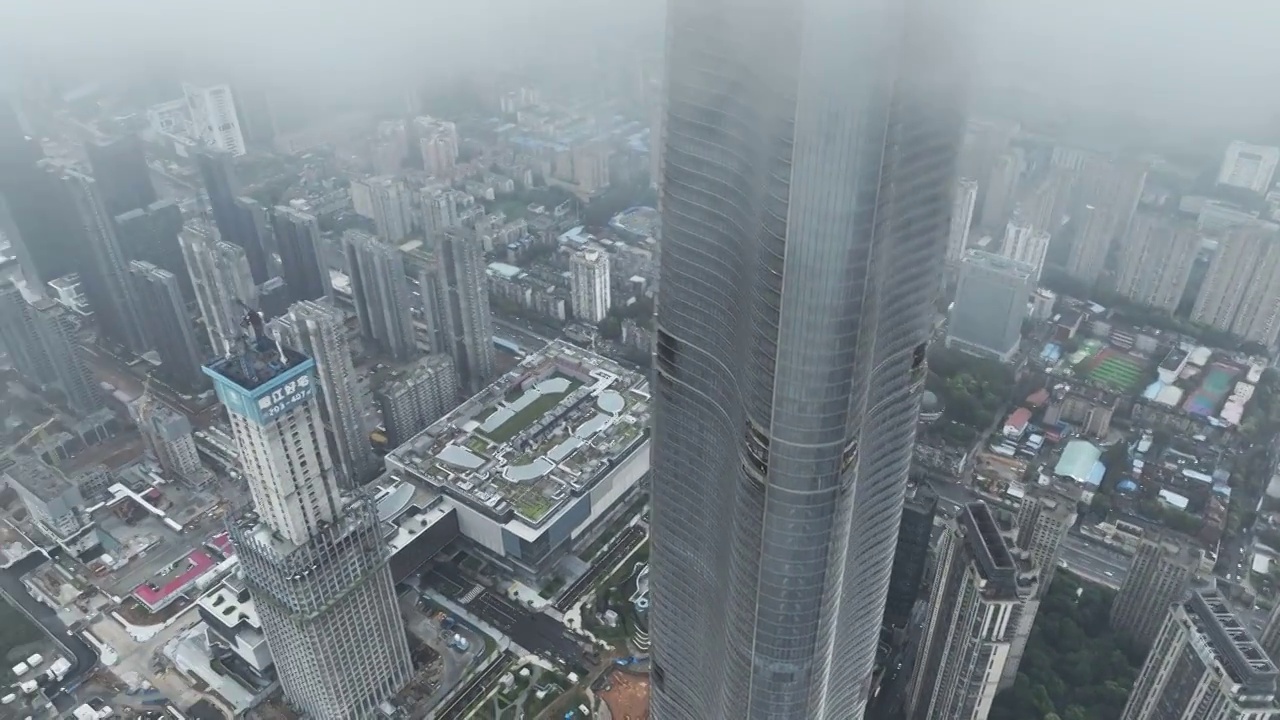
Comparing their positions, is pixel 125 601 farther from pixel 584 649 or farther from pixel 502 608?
pixel 584 649

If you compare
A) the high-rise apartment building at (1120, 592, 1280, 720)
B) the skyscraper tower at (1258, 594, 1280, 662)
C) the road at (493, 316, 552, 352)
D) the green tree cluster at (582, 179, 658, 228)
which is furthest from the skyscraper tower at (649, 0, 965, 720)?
the green tree cluster at (582, 179, 658, 228)

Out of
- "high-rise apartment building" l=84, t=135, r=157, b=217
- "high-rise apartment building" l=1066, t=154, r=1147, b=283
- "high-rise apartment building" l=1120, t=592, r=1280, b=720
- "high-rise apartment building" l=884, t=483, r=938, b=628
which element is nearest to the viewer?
"high-rise apartment building" l=1120, t=592, r=1280, b=720

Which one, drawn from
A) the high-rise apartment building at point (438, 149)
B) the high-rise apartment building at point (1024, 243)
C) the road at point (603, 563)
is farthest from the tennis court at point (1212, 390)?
the high-rise apartment building at point (438, 149)

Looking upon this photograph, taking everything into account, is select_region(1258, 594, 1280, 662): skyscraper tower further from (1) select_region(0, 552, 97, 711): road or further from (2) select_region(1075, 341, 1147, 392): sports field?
(1) select_region(0, 552, 97, 711): road

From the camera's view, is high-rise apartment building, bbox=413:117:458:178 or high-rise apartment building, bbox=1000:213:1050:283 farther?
high-rise apartment building, bbox=413:117:458:178

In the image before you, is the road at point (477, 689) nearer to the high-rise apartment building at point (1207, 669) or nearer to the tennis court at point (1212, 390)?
the high-rise apartment building at point (1207, 669)

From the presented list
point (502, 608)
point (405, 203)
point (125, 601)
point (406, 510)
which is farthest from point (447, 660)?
point (405, 203)

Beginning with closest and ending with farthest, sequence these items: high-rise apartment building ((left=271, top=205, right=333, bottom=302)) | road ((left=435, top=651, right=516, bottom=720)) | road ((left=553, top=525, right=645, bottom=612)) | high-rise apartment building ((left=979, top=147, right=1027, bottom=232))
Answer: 1. road ((left=435, top=651, right=516, bottom=720))
2. road ((left=553, top=525, right=645, bottom=612))
3. high-rise apartment building ((left=271, top=205, right=333, bottom=302))
4. high-rise apartment building ((left=979, top=147, right=1027, bottom=232))
